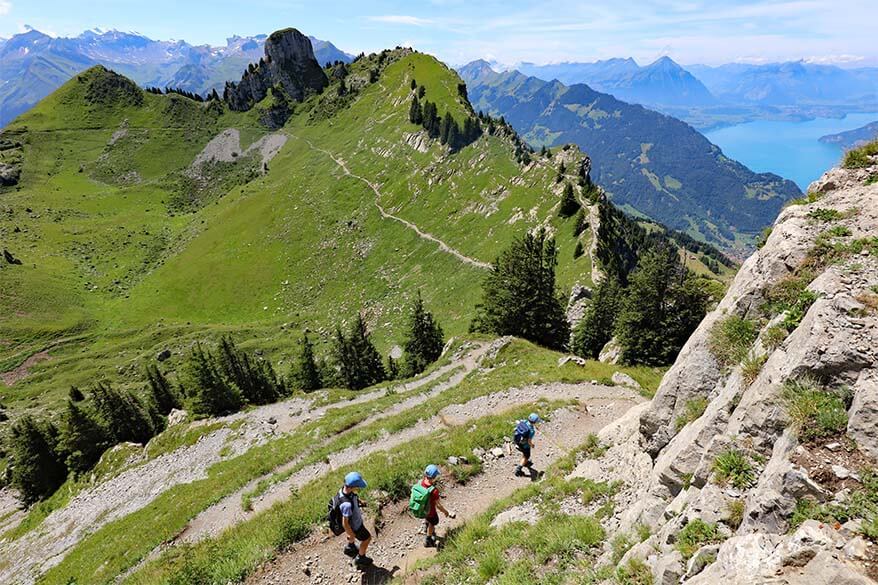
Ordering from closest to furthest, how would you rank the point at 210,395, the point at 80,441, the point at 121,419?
the point at 210,395 → the point at 80,441 → the point at 121,419

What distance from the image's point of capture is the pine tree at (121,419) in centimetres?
5400

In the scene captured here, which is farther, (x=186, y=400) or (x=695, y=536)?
(x=186, y=400)

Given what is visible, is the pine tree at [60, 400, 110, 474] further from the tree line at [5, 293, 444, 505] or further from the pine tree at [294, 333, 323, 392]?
the pine tree at [294, 333, 323, 392]

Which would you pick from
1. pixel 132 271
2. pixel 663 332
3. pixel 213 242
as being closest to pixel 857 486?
pixel 663 332

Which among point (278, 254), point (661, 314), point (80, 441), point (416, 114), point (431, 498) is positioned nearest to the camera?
point (431, 498)

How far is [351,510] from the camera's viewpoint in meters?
12.5

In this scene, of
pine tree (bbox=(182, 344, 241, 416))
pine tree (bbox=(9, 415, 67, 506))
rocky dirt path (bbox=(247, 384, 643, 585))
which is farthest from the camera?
pine tree (bbox=(9, 415, 67, 506))

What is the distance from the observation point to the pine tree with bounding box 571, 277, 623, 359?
169 feet

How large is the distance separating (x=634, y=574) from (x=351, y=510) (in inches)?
300

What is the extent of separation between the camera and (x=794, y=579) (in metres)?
5.73

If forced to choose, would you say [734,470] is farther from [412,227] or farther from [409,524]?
[412,227]

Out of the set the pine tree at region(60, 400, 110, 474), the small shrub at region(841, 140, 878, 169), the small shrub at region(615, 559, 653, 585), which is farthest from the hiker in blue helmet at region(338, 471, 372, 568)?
the pine tree at region(60, 400, 110, 474)

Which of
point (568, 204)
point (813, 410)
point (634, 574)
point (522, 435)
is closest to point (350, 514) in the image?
point (634, 574)

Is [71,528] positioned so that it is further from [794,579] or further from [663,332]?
[663,332]
